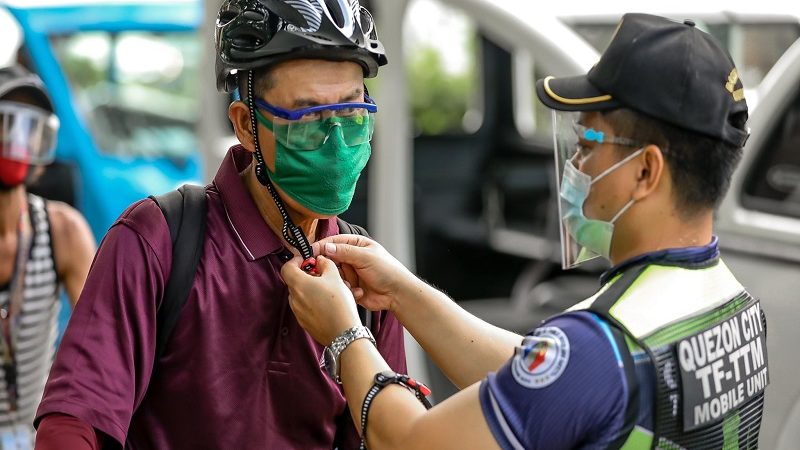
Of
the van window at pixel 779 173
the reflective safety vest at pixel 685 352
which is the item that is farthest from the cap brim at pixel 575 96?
the van window at pixel 779 173

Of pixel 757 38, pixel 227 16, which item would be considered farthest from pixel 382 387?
pixel 757 38

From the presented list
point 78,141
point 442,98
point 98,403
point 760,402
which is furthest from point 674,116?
point 442,98

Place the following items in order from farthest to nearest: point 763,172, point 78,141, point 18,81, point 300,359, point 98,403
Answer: point 78,141 < point 18,81 < point 763,172 < point 300,359 < point 98,403

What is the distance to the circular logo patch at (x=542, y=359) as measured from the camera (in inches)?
86.4

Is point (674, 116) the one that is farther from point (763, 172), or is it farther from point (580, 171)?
point (763, 172)

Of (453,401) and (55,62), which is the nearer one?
(453,401)

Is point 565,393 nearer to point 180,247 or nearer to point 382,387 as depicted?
point 382,387

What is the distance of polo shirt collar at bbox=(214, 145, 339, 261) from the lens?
273 cm

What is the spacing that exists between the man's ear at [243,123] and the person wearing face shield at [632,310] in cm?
40

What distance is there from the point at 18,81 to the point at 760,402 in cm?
351

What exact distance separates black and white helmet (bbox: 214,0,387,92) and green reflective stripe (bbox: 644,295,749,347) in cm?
91

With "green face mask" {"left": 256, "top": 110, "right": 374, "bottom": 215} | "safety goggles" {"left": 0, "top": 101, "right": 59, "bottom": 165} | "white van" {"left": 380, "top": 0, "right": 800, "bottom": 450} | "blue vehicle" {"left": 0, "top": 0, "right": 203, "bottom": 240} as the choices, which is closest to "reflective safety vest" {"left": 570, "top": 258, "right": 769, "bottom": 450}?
"green face mask" {"left": 256, "top": 110, "right": 374, "bottom": 215}

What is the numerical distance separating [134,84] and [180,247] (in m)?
7.77

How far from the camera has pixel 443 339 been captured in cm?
289
